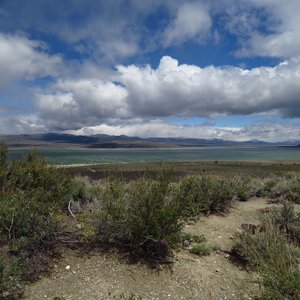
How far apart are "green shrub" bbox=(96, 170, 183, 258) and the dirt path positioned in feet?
1.50

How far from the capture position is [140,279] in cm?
551

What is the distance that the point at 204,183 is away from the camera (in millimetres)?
11219

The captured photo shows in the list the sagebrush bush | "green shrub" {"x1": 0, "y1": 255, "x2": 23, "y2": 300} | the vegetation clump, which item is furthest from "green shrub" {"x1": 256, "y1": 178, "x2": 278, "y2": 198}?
"green shrub" {"x1": 0, "y1": 255, "x2": 23, "y2": 300}

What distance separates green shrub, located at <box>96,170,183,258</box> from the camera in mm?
6055

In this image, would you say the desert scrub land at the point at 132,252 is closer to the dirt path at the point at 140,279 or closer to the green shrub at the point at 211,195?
the dirt path at the point at 140,279

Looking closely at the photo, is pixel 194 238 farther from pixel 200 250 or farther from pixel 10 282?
pixel 10 282

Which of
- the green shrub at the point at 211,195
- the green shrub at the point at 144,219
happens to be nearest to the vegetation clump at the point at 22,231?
the green shrub at the point at 144,219

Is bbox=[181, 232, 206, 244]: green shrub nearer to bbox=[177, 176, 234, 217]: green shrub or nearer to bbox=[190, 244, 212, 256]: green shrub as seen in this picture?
bbox=[190, 244, 212, 256]: green shrub

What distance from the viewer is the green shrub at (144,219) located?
6.05 metres

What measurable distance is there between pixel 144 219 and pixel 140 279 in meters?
1.10

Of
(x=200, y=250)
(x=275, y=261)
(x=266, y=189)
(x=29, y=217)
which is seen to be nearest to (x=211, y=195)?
(x=200, y=250)

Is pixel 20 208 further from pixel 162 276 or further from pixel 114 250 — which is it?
pixel 162 276

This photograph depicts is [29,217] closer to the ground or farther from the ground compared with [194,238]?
farther from the ground

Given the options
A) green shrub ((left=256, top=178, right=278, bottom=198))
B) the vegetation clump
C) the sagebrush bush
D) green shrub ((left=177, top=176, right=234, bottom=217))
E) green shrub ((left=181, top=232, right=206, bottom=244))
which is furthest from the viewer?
green shrub ((left=256, top=178, right=278, bottom=198))
